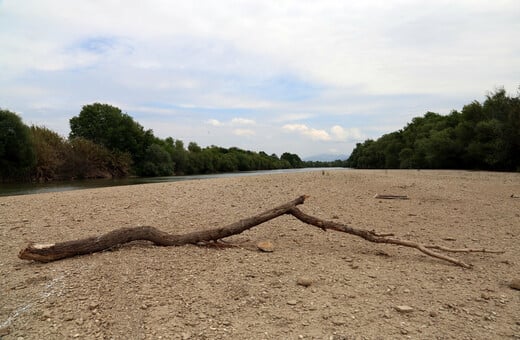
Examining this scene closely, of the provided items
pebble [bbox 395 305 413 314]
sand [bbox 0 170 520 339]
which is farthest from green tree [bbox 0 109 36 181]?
pebble [bbox 395 305 413 314]

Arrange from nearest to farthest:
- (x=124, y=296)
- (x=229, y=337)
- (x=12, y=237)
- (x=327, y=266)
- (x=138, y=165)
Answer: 1. (x=229, y=337)
2. (x=124, y=296)
3. (x=327, y=266)
4. (x=12, y=237)
5. (x=138, y=165)

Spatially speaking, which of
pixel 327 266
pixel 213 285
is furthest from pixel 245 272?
pixel 327 266

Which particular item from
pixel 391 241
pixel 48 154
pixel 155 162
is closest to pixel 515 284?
pixel 391 241

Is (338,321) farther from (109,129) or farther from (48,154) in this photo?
(109,129)

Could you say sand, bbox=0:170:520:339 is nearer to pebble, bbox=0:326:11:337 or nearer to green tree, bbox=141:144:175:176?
pebble, bbox=0:326:11:337

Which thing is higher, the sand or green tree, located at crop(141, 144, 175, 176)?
green tree, located at crop(141, 144, 175, 176)

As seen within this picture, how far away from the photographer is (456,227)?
7281mm

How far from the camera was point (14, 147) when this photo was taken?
3478 cm

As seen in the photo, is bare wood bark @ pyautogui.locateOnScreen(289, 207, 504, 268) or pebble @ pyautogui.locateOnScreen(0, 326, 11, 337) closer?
pebble @ pyautogui.locateOnScreen(0, 326, 11, 337)

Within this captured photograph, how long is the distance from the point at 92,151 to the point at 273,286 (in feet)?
173

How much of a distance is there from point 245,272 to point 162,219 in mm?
4170

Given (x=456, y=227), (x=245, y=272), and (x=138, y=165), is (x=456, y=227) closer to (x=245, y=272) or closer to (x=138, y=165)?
(x=245, y=272)

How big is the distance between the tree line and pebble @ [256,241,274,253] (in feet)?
124

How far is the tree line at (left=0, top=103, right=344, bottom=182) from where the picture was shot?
35.5 metres
